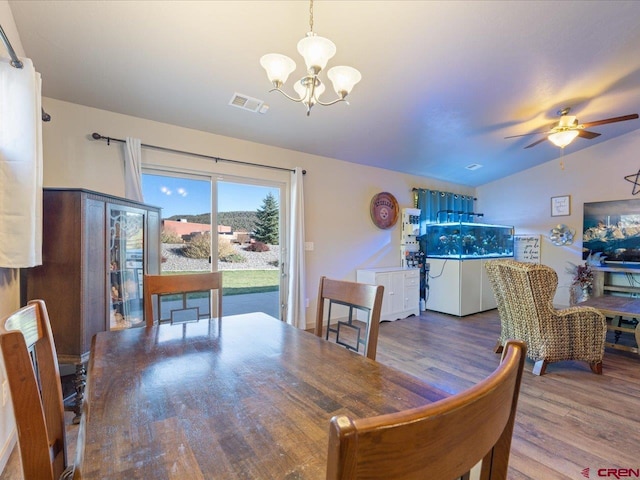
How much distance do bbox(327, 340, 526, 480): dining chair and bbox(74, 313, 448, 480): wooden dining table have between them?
0.29 meters

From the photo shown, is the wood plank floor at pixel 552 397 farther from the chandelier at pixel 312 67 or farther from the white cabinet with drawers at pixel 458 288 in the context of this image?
the chandelier at pixel 312 67

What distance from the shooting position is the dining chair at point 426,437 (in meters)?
0.30

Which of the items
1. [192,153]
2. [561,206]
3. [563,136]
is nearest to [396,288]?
[563,136]

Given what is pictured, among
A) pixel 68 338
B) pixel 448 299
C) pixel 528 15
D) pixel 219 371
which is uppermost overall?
pixel 528 15

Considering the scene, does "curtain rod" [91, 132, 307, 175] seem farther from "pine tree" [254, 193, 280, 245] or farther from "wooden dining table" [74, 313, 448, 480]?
"wooden dining table" [74, 313, 448, 480]

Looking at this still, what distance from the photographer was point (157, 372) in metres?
1.00

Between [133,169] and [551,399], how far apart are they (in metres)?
3.97

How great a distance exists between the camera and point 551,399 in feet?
7.62

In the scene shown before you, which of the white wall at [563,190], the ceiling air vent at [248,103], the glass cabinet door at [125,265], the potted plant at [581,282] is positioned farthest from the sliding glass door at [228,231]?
the potted plant at [581,282]

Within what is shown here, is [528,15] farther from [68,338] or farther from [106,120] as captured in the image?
[68,338]

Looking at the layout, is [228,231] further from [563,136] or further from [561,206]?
[561,206]

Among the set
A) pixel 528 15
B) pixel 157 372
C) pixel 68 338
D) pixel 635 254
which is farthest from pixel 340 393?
pixel 635 254

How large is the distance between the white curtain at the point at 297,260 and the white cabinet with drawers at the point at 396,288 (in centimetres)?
110

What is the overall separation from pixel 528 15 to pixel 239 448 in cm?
305
